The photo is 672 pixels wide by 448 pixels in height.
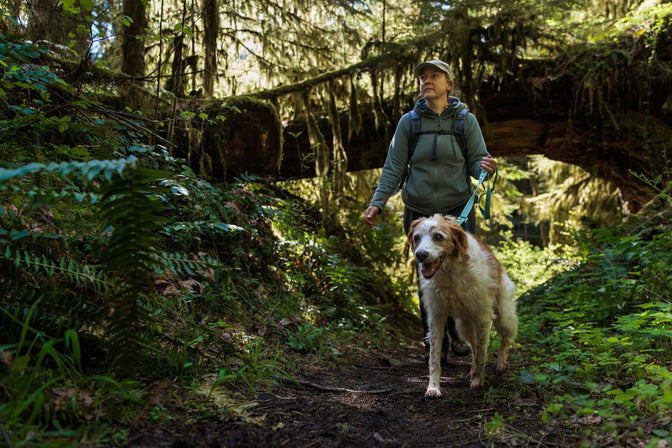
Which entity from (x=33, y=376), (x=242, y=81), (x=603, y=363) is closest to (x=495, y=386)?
(x=603, y=363)

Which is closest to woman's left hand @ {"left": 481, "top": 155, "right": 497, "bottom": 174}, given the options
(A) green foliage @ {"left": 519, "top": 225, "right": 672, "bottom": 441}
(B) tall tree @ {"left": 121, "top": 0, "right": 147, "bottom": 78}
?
(A) green foliage @ {"left": 519, "top": 225, "right": 672, "bottom": 441}

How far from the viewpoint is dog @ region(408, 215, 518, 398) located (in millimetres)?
3502

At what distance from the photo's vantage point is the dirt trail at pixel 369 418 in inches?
84.7

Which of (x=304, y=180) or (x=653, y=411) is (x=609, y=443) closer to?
(x=653, y=411)

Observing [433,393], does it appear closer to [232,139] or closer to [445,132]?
[445,132]

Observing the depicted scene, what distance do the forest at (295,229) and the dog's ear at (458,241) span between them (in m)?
1.10

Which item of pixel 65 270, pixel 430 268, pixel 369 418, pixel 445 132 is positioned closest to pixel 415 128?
pixel 445 132

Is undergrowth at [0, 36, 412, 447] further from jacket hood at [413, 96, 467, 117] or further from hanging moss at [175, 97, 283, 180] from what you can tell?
jacket hood at [413, 96, 467, 117]

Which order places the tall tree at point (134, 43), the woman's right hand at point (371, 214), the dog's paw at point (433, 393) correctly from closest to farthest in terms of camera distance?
1. the dog's paw at point (433, 393)
2. the woman's right hand at point (371, 214)
3. the tall tree at point (134, 43)

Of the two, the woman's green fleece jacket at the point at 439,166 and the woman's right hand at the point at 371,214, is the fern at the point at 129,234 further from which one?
the woman's green fleece jacket at the point at 439,166

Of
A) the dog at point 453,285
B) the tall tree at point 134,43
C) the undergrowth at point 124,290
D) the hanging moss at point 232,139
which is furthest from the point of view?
the tall tree at point 134,43

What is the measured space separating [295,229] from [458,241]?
3378mm

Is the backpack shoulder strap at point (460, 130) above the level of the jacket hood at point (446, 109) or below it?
below

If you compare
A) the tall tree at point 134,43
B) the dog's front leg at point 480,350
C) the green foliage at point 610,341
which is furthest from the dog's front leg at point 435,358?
the tall tree at point 134,43
